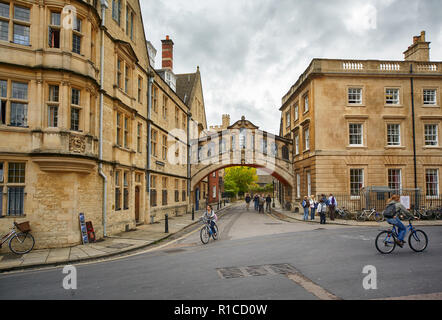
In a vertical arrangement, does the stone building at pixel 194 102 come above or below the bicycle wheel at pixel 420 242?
above

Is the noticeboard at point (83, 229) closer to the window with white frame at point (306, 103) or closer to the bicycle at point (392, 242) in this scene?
the bicycle at point (392, 242)

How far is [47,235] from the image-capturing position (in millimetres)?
11305

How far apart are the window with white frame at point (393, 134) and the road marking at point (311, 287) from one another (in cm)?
2284

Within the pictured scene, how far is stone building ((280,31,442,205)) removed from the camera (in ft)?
82.7

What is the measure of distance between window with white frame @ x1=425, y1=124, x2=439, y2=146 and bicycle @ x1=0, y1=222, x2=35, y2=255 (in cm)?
2841

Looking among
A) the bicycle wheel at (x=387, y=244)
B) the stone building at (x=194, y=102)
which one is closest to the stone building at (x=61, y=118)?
the bicycle wheel at (x=387, y=244)

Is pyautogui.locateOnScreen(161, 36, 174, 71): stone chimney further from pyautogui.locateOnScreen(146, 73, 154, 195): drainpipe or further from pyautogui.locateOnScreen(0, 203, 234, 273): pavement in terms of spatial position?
pyautogui.locateOnScreen(0, 203, 234, 273): pavement

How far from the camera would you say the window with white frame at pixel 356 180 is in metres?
25.2

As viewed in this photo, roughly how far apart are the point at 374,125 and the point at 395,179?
15.8ft

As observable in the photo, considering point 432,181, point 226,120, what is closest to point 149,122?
point 432,181

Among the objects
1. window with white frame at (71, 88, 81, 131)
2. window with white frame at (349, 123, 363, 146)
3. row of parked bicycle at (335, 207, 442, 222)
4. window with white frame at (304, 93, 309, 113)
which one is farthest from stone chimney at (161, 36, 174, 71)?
row of parked bicycle at (335, 207, 442, 222)

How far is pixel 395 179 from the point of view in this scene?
25.8 meters

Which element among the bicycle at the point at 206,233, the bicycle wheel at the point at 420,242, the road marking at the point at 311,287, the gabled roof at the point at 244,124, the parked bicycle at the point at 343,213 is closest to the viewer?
the road marking at the point at 311,287

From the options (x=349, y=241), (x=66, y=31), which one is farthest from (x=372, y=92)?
(x=66, y=31)
